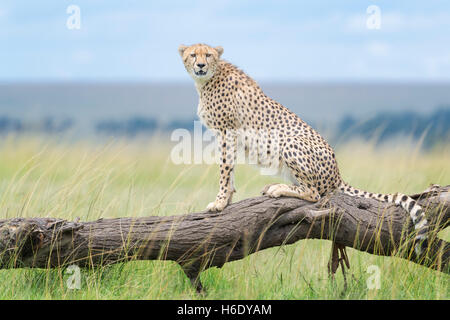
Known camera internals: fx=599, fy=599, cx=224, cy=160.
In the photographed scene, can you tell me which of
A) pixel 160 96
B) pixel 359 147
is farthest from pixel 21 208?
pixel 160 96

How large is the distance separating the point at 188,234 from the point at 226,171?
54 cm

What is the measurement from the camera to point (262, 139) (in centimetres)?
443

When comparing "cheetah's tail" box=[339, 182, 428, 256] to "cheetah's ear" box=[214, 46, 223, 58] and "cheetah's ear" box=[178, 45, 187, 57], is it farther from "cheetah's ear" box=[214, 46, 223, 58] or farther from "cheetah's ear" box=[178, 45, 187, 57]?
"cheetah's ear" box=[178, 45, 187, 57]

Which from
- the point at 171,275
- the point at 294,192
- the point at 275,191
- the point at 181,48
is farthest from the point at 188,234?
the point at 181,48

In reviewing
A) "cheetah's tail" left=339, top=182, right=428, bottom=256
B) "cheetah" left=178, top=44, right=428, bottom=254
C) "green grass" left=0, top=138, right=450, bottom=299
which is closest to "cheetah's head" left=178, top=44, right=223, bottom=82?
"cheetah" left=178, top=44, right=428, bottom=254

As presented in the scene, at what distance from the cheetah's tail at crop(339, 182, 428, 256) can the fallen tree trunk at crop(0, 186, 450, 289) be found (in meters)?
0.09

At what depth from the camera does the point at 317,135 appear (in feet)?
14.8

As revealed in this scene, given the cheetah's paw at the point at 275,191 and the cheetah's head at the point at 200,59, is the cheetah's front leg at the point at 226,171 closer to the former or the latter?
the cheetah's paw at the point at 275,191

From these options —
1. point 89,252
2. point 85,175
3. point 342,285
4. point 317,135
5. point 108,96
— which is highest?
point 317,135

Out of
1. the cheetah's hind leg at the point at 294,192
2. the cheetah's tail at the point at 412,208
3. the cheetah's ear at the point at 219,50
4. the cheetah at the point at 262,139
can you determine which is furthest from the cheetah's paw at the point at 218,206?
the cheetah's ear at the point at 219,50

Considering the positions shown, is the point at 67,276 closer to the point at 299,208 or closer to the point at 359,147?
the point at 299,208

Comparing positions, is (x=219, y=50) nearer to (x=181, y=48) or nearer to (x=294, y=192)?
(x=181, y=48)

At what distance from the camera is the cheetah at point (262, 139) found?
434 centimetres

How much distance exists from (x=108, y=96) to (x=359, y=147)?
210ft
